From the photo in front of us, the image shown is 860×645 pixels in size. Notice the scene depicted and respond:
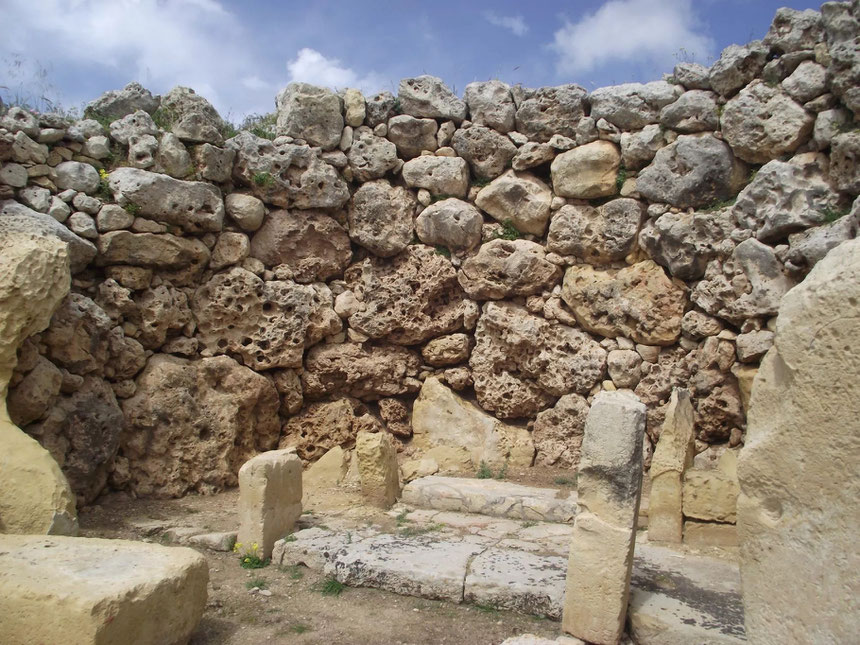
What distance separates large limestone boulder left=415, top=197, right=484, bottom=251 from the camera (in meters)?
7.80

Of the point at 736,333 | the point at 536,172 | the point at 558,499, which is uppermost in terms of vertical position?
the point at 536,172

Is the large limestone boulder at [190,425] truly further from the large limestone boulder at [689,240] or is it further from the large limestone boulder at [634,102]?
the large limestone boulder at [634,102]

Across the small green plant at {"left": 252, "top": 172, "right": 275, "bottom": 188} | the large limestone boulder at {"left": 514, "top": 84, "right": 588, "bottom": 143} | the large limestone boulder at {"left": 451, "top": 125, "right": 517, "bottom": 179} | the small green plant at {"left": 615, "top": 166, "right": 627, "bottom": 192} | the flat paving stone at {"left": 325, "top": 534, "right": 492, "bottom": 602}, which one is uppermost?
the large limestone boulder at {"left": 514, "top": 84, "right": 588, "bottom": 143}

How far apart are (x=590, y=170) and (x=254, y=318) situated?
4.03 m

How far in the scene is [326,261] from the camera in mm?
8039

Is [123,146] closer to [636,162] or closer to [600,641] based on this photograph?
[636,162]

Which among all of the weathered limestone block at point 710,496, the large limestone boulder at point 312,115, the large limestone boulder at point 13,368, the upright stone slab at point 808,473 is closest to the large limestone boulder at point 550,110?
the large limestone boulder at point 312,115

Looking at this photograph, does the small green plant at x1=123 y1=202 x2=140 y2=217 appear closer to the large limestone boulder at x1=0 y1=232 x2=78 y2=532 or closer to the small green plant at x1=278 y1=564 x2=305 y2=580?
the large limestone boulder at x1=0 y1=232 x2=78 y2=532

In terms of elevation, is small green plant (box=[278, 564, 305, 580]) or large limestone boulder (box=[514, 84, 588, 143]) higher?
large limestone boulder (box=[514, 84, 588, 143])

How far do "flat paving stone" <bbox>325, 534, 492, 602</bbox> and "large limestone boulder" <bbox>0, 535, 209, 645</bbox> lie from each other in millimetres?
1238

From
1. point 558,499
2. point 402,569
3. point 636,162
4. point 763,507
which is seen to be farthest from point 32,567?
point 636,162

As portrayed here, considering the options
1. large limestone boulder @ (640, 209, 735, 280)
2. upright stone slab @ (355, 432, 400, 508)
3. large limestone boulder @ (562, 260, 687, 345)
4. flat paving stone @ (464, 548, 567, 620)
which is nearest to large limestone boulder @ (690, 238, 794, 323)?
large limestone boulder @ (640, 209, 735, 280)

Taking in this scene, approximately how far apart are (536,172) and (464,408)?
2.88 metres

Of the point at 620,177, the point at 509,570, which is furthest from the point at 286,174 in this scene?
the point at 509,570
